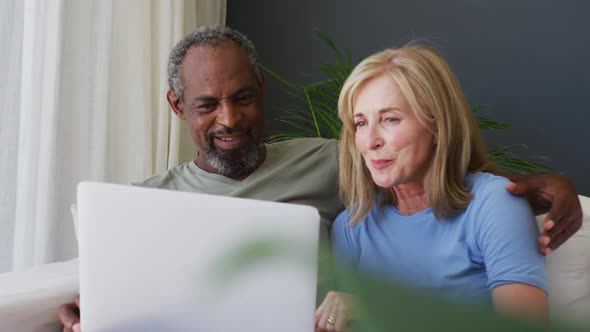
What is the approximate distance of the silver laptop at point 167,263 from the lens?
2.11ft

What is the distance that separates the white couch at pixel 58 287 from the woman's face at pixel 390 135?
0.40 meters

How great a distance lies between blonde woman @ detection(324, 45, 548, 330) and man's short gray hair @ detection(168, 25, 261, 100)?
0.60m

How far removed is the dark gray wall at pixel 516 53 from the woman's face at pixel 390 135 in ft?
5.60

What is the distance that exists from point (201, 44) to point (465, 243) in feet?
3.22

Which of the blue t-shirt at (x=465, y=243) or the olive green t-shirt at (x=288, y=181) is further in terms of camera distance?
the olive green t-shirt at (x=288, y=181)

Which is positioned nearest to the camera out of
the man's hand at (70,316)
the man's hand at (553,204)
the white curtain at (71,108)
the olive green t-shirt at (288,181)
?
the man's hand at (553,204)

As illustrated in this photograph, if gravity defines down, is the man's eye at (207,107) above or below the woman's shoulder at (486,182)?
above

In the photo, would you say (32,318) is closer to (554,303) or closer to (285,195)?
(285,195)

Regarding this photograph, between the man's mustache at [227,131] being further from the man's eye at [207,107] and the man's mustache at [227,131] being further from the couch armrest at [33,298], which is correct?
the couch armrest at [33,298]

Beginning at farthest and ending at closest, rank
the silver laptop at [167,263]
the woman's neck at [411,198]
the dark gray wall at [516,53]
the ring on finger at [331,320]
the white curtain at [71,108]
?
1. the dark gray wall at [516,53]
2. the white curtain at [71,108]
3. the woman's neck at [411,198]
4. the ring on finger at [331,320]
5. the silver laptop at [167,263]

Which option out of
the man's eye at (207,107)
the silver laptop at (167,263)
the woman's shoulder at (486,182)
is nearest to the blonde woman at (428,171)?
the woman's shoulder at (486,182)

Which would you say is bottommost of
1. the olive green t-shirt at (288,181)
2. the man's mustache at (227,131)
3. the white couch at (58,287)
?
the white couch at (58,287)

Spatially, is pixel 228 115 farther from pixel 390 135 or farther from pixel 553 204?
pixel 553 204

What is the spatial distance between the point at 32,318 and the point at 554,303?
117 centimetres
